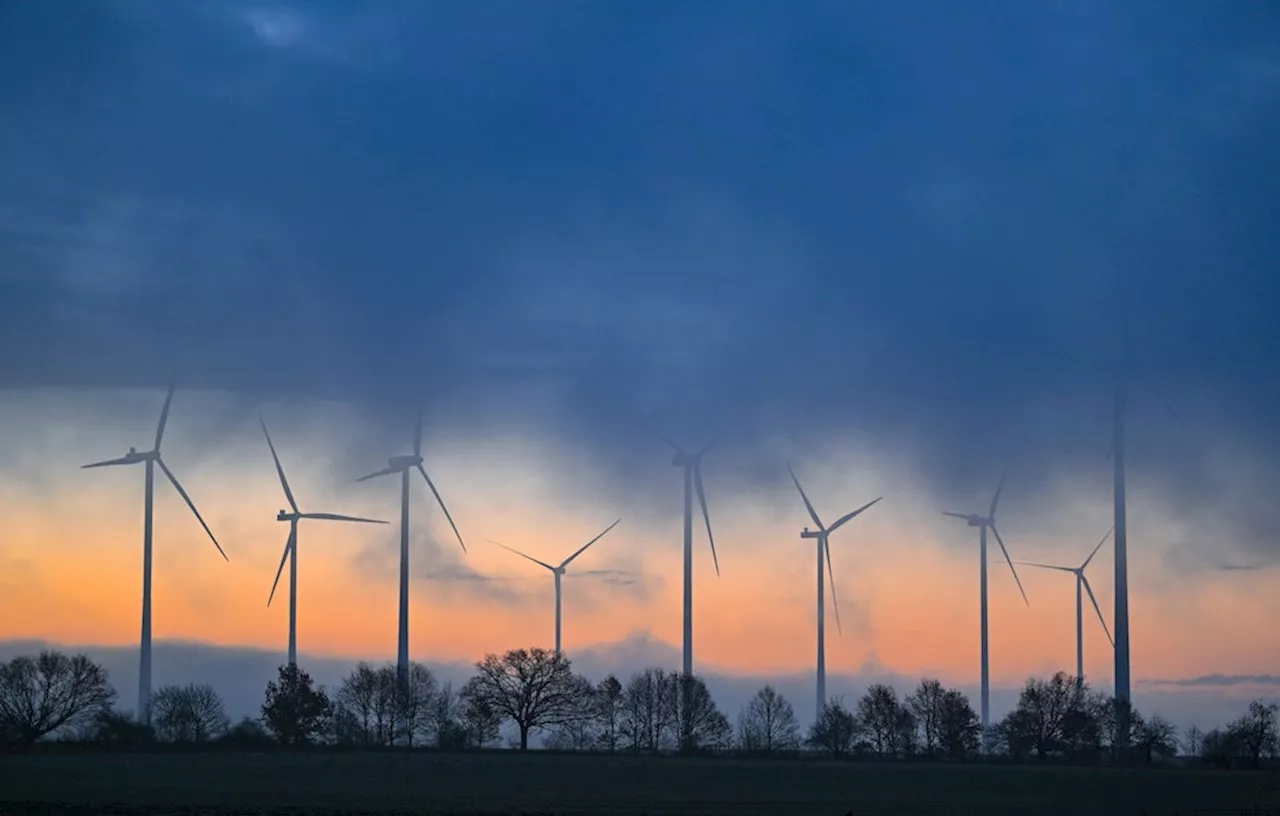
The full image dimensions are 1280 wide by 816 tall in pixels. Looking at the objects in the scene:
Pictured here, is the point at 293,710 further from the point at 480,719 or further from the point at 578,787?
the point at 578,787

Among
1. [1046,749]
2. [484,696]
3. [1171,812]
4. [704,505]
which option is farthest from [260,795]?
[1046,749]

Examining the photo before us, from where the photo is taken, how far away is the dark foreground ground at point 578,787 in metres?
88.1

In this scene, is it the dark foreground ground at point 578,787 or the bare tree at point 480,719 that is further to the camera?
the bare tree at point 480,719

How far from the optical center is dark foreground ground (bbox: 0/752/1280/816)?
8812cm

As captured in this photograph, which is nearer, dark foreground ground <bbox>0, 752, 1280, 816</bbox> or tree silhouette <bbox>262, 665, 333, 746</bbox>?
dark foreground ground <bbox>0, 752, 1280, 816</bbox>

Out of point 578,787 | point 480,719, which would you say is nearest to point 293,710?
point 480,719

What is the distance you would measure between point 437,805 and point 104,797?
18260 mm

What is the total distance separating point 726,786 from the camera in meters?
110

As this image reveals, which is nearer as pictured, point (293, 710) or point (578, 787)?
point (578, 787)

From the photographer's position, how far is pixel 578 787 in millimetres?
106688

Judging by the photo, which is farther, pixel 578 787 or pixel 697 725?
pixel 697 725

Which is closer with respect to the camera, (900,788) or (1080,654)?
(900,788)

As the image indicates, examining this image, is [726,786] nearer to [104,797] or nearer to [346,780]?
[346,780]

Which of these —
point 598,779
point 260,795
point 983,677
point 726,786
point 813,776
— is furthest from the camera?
point 983,677
